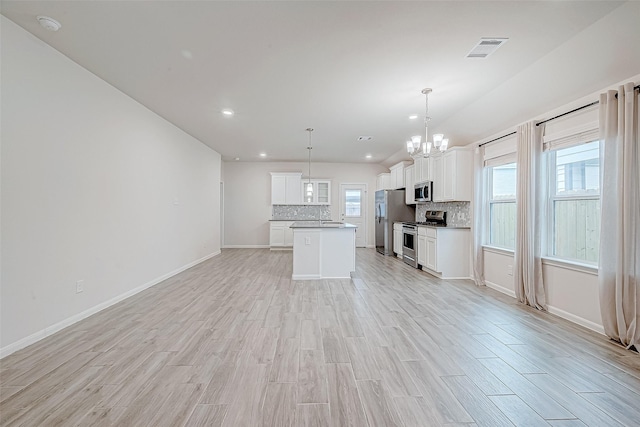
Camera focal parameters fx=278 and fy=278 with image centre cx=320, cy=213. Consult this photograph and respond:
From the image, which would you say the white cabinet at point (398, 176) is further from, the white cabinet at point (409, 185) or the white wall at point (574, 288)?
the white wall at point (574, 288)

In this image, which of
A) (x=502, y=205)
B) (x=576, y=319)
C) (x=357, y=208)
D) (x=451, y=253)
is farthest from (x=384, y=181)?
(x=576, y=319)

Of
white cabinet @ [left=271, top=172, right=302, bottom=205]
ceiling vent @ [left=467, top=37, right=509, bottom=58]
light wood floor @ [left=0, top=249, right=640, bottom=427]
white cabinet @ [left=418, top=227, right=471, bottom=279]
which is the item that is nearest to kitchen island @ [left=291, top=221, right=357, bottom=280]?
light wood floor @ [left=0, top=249, right=640, bottom=427]

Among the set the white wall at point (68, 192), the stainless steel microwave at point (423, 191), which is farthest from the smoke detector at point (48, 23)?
the stainless steel microwave at point (423, 191)

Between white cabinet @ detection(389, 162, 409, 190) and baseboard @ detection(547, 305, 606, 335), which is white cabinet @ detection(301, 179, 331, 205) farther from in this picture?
baseboard @ detection(547, 305, 606, 335)

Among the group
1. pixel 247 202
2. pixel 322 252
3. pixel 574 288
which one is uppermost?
pixel 247 202

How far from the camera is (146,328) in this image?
115 inches

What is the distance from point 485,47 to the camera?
2.64 m

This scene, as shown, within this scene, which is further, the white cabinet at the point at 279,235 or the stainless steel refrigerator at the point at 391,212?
the white cabinet at the point at 279,235

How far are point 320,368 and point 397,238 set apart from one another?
5.59 m

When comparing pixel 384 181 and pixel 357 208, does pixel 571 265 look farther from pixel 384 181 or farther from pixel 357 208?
pixel 357 208

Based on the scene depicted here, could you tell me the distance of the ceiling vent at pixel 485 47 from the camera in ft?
8.32

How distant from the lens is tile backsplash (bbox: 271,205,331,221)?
9047mm

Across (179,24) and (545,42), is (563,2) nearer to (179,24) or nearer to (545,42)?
(545,42)

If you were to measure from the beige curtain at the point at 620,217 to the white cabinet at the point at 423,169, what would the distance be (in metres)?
A: 3.31
